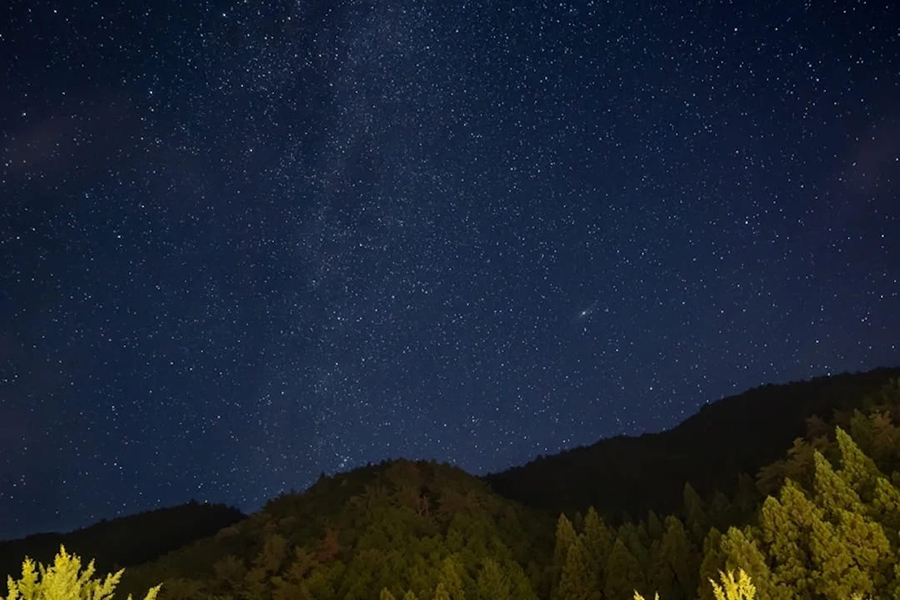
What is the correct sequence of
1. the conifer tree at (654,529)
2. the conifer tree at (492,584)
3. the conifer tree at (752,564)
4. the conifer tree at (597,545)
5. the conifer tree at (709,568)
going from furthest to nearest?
the conifer tree at (654,529) → the conifer tree at (492,584) → the conifer tree at (597,545) → the conifer tree at (709,568) → the conifer tree at (752,564)

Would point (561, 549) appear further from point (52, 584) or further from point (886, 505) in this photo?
point (52, 584)

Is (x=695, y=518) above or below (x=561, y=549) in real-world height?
below

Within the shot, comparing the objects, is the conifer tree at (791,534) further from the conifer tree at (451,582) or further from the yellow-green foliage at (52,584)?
the yellow-green foliage at (52,584)

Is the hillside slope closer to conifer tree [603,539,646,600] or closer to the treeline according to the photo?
conifer tree [603,539,646,600]

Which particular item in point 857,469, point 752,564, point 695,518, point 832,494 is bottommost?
point 752,564

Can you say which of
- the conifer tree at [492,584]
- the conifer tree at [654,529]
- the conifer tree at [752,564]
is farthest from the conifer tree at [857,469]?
the conifer tree at [492,584]

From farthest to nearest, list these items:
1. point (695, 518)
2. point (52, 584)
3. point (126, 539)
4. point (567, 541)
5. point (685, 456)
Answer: point (126, 539) → point (685, 456) → point (567, 541) → point (695, 518) → point (52, 584)

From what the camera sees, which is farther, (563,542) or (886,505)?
(563,542)

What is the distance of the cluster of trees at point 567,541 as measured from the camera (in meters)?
11.9

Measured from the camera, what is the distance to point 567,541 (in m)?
16.8

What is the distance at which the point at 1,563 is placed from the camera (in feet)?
91.2

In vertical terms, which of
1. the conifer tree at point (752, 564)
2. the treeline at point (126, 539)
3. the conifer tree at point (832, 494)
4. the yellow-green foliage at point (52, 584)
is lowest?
the conifer tree at point (752, 564)

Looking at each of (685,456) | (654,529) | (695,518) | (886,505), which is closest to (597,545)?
(654,529)

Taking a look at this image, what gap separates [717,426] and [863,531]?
1788 centimetres
